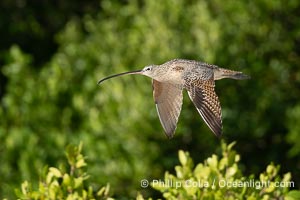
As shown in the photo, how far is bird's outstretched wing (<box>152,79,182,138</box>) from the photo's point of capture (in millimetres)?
5506

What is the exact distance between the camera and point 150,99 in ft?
28.7

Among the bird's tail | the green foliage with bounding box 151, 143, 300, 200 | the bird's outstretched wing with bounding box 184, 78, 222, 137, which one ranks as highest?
the bird's tail

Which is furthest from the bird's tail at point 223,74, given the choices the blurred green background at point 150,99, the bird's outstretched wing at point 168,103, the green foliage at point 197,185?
the blurred green background at point 150,99

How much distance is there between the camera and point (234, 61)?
951 centimetres

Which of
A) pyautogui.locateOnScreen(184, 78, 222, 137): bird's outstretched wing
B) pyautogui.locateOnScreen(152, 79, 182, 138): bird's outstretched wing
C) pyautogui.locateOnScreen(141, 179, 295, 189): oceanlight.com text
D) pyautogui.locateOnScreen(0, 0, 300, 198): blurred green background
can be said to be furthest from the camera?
pyautogui.locateOnScreen(0, 0, 300, 198): blurred green background

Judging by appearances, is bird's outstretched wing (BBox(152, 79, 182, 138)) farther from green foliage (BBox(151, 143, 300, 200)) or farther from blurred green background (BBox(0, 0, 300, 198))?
blurred green background (BBox(0, 0, 300, 198))

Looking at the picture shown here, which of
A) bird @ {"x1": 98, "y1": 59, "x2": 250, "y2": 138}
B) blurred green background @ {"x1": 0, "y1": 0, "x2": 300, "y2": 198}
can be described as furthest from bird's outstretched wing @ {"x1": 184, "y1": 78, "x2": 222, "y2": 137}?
blurred green background @ {"x1": 0, "y1": 0, "x2": 300, "y2": 198}

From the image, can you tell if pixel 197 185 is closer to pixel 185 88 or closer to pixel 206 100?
pixel 206 100

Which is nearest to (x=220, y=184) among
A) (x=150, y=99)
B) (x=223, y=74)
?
(x=223, y=74)

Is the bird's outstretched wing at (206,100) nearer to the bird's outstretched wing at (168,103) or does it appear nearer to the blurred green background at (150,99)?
the bird's outstretched wing at (168,103)

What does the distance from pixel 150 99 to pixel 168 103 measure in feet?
9.70

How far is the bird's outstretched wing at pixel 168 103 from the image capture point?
5506 mm

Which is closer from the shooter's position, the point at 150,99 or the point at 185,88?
the point at 185,88

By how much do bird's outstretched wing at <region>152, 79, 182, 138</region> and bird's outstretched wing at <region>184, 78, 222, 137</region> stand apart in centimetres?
26
